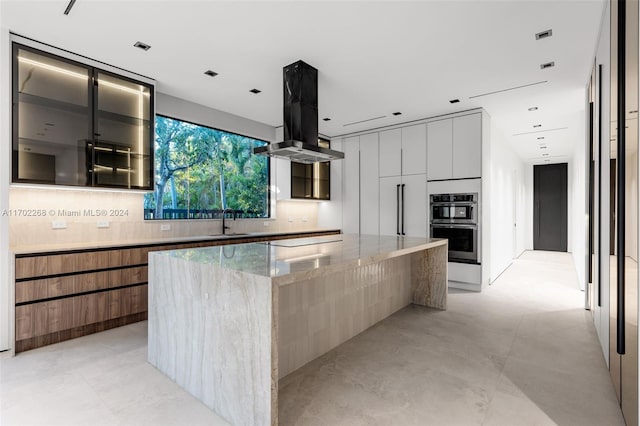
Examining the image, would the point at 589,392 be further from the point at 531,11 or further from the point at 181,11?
the point at 181,11

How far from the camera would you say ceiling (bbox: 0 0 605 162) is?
2.43 m

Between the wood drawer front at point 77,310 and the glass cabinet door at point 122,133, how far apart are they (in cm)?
113

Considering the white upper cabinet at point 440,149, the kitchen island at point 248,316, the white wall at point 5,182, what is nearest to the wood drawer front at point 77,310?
the white wall at point 5,182

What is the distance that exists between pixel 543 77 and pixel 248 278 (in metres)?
3.95

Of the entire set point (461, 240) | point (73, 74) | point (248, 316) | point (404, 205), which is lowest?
point (248, 316)

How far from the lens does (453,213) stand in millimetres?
4914

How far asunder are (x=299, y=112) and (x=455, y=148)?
2.78 meters

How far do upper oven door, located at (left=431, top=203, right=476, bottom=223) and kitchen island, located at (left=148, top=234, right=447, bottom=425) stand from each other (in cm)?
219

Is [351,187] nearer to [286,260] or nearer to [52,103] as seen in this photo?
[286,260]

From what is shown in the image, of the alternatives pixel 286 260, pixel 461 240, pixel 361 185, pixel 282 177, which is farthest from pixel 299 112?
pixel 461 240

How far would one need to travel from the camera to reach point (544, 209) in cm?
980

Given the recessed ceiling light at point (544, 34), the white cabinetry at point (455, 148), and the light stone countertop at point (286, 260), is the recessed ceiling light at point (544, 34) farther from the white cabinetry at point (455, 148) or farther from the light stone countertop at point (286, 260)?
the light stone countertop at point (286, 260)

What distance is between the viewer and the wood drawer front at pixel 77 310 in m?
2.64

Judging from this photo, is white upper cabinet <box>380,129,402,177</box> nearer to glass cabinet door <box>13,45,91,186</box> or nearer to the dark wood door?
glass cabinet door <box>13,45,91,186</box>
